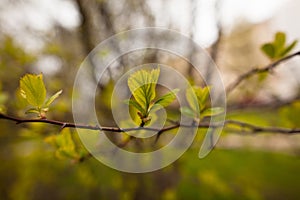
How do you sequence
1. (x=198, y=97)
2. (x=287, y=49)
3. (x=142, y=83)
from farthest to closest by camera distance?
(x=287, y=49)
(x=198, y=97)
(x=142, y=83)

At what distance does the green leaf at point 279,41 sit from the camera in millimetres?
753

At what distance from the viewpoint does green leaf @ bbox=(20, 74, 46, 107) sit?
1.72ft

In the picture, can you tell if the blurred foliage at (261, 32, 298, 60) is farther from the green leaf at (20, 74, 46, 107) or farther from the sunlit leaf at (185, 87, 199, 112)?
the green leaf at (20, 74, 46, 107)

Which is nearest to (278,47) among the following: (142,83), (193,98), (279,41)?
(279,41)

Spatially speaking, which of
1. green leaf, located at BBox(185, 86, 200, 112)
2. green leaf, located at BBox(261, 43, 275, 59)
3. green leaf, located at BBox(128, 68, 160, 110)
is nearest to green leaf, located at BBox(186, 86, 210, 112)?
green leaf, located at BBox(185, 86, 200, 112)

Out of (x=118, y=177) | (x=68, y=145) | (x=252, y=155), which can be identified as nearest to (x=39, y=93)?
(x=68, y=145)

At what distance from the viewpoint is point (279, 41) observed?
765 mm

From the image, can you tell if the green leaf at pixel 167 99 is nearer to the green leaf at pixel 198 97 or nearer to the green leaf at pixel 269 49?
the green leaf at pixel 198 97

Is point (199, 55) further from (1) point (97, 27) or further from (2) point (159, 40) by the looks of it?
(1) point (97, 27)

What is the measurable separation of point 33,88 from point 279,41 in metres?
0.59

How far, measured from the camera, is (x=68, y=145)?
2.45 ft

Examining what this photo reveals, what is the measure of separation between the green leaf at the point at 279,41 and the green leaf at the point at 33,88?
567mm

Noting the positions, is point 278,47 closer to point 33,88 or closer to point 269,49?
point 269,49

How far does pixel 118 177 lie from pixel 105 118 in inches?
16.0
